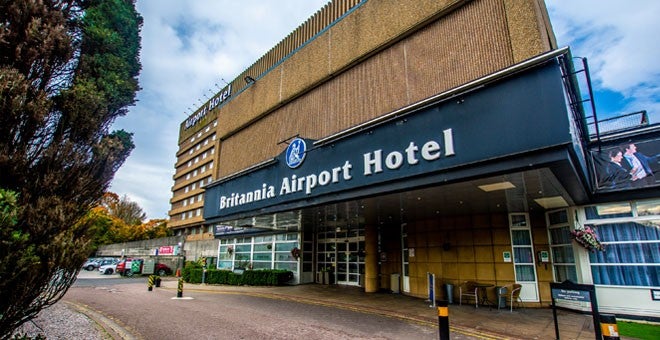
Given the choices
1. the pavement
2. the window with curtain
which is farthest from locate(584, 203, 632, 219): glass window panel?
the pavement

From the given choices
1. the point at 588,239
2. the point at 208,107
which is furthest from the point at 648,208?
the point at 208,107

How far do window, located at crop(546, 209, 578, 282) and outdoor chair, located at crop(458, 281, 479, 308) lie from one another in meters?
2.81

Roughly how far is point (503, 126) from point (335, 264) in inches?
597

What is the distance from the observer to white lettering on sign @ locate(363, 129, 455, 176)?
8037mm

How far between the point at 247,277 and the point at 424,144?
16.4m

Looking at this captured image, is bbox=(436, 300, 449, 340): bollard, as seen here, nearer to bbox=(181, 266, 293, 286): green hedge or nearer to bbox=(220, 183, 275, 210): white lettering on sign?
bbox=(220, 183, 275, 210): white lettering on sign

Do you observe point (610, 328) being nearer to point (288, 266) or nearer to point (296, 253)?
point (296, 253)

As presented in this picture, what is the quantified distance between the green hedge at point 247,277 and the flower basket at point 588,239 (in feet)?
50.3

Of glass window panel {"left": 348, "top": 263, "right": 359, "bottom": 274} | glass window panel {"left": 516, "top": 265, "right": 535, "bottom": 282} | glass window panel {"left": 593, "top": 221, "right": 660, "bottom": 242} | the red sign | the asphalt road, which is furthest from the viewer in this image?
the red sign

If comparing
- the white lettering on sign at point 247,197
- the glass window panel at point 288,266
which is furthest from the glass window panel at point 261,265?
the white lettering on sign at point 247,197

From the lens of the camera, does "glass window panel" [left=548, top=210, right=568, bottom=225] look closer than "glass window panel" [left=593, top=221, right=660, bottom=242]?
No

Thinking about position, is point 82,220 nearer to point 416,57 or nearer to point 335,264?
point 416,57

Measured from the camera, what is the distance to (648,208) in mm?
9688

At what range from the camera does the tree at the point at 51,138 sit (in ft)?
13.7
